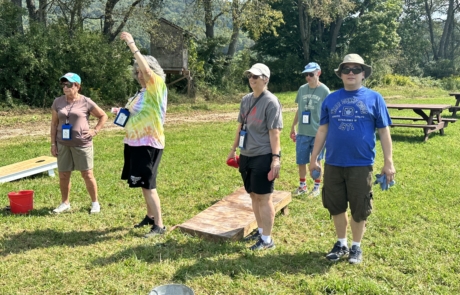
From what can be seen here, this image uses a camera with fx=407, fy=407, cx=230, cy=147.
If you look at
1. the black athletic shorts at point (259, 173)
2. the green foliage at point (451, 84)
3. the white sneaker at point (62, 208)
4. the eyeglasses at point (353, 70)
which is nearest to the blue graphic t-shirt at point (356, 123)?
the eyeglasses at point (353, 70)

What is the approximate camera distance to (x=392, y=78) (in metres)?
31.2

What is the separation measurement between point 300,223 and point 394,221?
1129mm

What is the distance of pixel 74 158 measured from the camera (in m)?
5.11

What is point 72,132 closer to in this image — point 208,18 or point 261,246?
point 261,246

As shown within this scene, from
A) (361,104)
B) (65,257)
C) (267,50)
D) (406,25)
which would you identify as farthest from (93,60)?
(406,25)

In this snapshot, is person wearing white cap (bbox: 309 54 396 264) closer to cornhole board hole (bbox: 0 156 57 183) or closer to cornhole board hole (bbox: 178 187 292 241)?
cornhole board hole (bbox: 178 187 292 241)

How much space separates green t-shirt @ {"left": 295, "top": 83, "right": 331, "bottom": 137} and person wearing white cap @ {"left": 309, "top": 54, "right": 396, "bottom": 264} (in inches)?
76.8

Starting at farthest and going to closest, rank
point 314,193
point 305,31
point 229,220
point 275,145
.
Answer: point 305,31
point 314,193
point 229,220
point 275,145

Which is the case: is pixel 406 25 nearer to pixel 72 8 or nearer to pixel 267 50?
pixel 267 50

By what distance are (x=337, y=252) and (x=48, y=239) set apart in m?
3.07

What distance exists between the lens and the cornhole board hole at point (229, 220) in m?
4.34

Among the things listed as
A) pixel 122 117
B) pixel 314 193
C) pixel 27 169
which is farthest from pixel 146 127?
pixel 27 169

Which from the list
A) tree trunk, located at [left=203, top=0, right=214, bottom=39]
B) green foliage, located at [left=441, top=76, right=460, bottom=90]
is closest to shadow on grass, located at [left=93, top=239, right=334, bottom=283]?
tree trunk, located at [left=203, top=0, right=214, bottom=39]

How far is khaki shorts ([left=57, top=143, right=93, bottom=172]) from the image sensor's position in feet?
16.7
